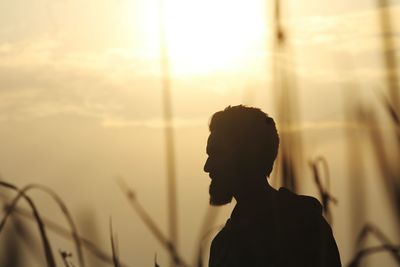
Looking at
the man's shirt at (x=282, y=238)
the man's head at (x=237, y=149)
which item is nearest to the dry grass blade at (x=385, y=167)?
the man's shirt at (x=282, y=238)

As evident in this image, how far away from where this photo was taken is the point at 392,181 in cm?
125

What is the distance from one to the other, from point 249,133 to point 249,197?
267 millimetres

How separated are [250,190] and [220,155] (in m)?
0.20

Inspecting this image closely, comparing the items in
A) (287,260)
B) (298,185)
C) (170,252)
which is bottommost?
(287,260)

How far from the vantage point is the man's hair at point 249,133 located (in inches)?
106

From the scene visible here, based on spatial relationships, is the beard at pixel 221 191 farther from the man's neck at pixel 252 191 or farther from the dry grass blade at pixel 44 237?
the dry grass blade at pixel 44 237

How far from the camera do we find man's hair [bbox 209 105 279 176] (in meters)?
2.70

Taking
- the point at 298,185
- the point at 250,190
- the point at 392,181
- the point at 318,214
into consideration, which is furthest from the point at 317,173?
the point at 250,190

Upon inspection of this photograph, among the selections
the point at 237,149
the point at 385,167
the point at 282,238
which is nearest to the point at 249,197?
the point at 237,149

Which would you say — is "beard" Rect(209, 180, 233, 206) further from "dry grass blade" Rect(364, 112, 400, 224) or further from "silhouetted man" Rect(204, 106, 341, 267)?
"dry grass blade" Rect(364, 112, 400, 224)

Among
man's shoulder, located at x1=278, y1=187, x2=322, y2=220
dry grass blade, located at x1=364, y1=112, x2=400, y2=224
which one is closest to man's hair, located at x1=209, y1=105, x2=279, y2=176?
man's shoulder, located at x1=278, y1=187, x2=322, y2=220

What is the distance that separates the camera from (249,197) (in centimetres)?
272

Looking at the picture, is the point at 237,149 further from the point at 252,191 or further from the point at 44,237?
the point at 44,237

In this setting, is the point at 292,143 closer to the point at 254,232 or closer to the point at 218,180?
the point at 254,232
